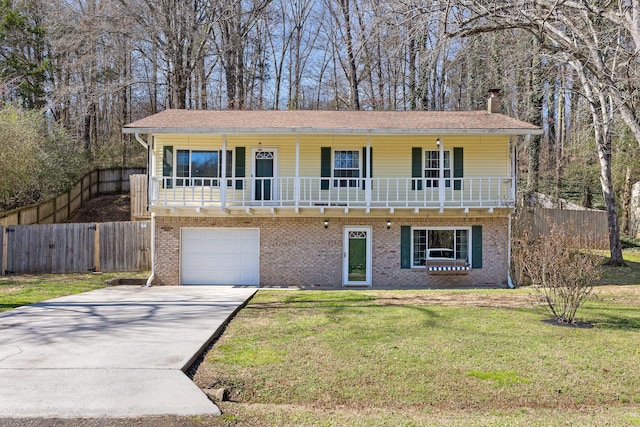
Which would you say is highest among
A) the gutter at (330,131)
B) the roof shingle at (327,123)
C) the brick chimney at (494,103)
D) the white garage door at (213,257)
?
the brick chimney at (494,103)

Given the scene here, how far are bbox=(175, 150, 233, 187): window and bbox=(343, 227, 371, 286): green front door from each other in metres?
4.34

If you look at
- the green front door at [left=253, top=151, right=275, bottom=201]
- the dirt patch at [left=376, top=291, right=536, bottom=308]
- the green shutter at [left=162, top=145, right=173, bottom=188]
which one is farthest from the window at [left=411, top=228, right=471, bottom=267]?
the green shutter at [left=162, top=145, right=173, bottom=188]

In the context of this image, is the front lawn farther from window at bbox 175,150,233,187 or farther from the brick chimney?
the brick chimney

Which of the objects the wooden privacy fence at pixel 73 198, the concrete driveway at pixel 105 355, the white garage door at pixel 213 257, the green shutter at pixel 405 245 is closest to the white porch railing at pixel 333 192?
the green shutter at pixel 405 245

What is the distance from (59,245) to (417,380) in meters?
15.8

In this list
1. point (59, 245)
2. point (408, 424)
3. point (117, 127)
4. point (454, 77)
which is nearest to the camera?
point (408, 424)

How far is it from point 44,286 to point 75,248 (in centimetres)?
353

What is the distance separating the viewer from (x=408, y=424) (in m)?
5.36

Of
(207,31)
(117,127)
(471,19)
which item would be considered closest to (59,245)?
(207,31)

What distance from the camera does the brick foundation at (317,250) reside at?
16.6 metres

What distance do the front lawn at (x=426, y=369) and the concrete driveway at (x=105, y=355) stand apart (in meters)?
0.48

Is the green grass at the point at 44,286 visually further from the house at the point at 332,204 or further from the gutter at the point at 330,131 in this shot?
the gutter at the point at 330,131

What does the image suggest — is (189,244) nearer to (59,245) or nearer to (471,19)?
(59,245)

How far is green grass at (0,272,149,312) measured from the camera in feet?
42.4
